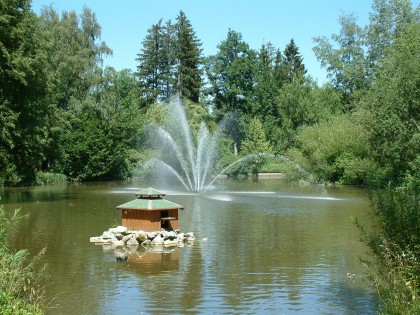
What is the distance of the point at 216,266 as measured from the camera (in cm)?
1630

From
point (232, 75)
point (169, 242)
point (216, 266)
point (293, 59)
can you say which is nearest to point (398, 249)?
point (216, 266)

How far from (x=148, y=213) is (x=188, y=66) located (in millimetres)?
63049

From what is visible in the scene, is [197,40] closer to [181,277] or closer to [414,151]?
[414,151]

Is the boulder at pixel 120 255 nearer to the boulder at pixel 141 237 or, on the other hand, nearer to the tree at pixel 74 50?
the boulder at pixel 141 237

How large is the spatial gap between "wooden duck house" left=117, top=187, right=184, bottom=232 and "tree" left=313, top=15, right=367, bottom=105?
44901mm

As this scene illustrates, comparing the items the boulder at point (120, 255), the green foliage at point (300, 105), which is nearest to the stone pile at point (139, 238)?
the boulder at point (120, 255)

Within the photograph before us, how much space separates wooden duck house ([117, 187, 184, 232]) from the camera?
66.0 feet

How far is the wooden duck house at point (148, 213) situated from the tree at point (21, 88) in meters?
13.6

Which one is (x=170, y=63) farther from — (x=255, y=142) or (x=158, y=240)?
(x=158, y=240)

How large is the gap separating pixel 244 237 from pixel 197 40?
64079mm

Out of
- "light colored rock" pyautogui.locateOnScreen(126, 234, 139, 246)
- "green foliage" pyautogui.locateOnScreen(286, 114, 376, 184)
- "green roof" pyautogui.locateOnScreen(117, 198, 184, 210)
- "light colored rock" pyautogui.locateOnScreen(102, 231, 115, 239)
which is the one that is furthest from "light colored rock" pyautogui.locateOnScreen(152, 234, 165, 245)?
"green foliage" pyautogui.locateOnScreen(286, 114, 376, 184)

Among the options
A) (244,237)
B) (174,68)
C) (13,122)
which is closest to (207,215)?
(244,237)

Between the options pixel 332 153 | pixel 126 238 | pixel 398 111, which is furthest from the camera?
pixel 332 153

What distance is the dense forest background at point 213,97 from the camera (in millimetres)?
35250
